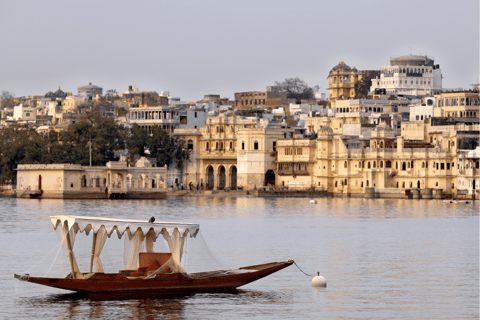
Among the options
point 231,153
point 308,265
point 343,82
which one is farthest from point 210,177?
point 308,265

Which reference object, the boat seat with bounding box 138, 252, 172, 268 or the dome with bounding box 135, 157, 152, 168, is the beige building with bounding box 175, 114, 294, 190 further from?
the boat seat with bounding box 138, 252, 172, 268

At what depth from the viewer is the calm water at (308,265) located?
86.1 ft

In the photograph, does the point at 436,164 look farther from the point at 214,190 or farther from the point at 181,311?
the point at 181,311

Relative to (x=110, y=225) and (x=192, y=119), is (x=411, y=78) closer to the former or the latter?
(x=192, y=119)

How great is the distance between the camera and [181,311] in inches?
1020

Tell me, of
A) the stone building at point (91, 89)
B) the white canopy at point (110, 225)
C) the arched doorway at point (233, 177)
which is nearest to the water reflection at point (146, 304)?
the white canopy at point (110, 225)

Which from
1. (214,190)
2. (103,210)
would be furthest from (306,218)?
(214,190)

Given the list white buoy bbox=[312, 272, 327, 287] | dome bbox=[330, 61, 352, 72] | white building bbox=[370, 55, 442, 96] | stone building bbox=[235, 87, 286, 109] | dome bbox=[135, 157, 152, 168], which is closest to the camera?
white buoy bbox=[312, 272, 327, 287]

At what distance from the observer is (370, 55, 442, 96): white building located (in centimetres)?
15062

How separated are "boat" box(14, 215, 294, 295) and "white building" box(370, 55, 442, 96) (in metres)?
122

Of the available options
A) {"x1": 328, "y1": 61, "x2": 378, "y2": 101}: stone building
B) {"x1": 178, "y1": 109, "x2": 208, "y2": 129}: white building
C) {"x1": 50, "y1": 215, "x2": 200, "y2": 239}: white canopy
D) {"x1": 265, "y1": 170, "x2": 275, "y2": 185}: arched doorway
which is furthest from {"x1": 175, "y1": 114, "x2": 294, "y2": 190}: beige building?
{"x1": 50, "y1": 215, "x2": 200, "y2": 239}: white canopy

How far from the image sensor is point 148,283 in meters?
27.5

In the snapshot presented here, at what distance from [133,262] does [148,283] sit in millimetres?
785

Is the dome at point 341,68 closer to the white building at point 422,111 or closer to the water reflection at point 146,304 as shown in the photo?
the white building at point 422,111
